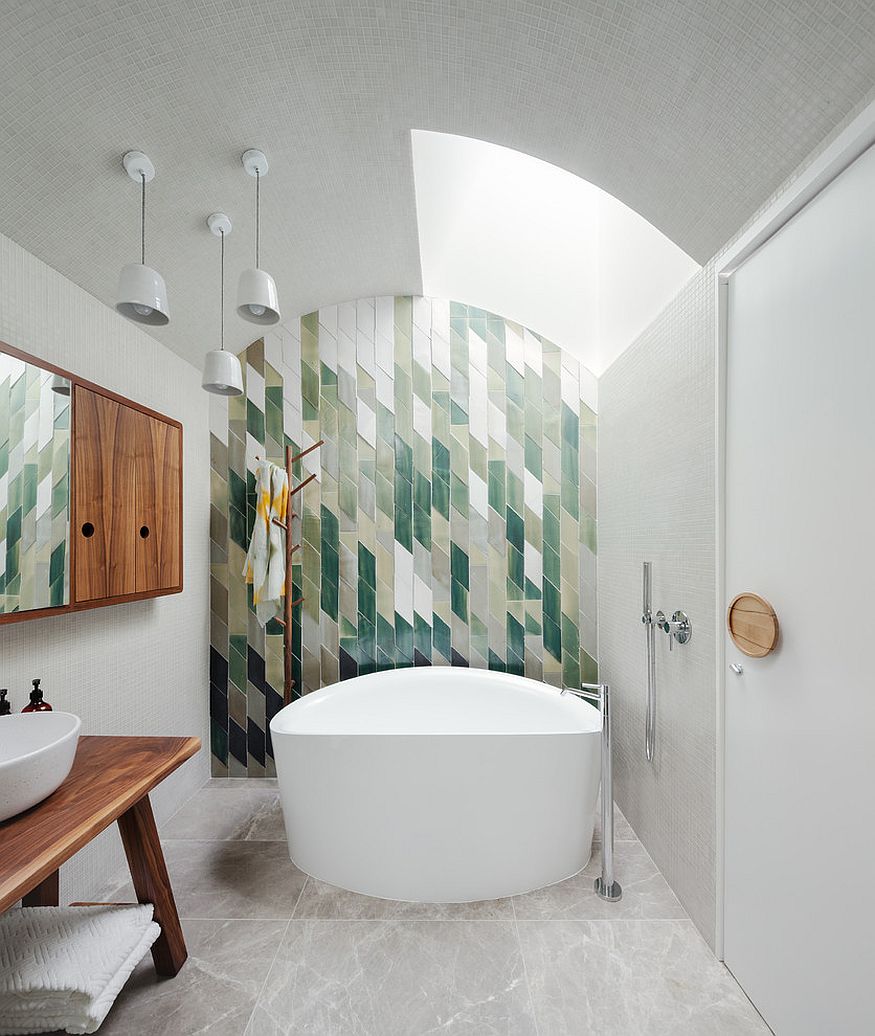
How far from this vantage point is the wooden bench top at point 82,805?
1094 millimetres

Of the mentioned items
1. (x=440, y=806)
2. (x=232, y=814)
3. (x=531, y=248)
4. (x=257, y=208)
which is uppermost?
(x=531, y=248)

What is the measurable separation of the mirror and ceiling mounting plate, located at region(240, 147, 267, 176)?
0.91 meters

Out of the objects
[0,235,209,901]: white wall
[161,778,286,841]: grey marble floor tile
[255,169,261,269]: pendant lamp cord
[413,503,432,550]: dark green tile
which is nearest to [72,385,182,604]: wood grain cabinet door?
[0,235,209,901]: white wall

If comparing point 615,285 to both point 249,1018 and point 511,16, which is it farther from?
point 249,1018

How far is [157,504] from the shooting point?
7.94 feet

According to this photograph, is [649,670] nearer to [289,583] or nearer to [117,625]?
[289,583]

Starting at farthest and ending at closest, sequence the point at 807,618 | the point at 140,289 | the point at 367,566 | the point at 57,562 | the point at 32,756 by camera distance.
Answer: the point at 367,566 < the point at 57,562 < the point at 140,289 < the point at 807,618 < the point at 32,756

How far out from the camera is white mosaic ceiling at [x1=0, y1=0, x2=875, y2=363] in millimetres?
1245

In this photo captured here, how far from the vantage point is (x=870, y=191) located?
3.80ft

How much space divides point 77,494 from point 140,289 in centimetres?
75

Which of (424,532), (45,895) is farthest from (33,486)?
(424,532)

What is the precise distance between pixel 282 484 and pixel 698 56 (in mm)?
2293

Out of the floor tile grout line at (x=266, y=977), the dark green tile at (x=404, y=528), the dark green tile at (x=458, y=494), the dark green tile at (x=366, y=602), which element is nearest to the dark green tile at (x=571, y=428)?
the dark green tile at (x=458, y=494)

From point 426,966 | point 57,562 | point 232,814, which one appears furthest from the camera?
point 232,814
